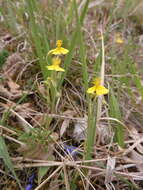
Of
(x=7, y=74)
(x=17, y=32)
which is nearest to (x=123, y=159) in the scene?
(x=7, y=74)

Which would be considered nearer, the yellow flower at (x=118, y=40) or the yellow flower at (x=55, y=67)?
the yellow flower at (x=55, y=67)

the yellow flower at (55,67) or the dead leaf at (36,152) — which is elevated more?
the yellow flower at (55,67)

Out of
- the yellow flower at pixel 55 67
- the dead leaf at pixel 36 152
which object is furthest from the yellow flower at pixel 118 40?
the dead leaf at pixel 36 152

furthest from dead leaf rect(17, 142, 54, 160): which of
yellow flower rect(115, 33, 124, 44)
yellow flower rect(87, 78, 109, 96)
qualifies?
yellow flower rect(115, 33, 124, 44)

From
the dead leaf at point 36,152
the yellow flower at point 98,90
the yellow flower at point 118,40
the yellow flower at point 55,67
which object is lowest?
the dead leaf at point 36,152

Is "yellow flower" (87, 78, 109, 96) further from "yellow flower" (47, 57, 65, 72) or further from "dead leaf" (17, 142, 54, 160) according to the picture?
"dead leaf" (17, 142, 54, 160)

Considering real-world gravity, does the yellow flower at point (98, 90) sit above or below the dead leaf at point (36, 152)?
above

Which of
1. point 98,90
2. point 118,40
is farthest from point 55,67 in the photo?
point 118,40

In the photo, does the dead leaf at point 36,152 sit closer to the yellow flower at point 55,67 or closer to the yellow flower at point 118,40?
the yellow flower at point 55,67

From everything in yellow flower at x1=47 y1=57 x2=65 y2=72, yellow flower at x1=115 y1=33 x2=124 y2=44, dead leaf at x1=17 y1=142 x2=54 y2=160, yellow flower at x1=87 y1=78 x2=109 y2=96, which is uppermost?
yellow flower at x1=115 y1=33 x2=124 y2=44

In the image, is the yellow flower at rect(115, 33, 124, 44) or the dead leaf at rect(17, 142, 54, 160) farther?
the yellow flower at rect(115, 33, 124, 44)

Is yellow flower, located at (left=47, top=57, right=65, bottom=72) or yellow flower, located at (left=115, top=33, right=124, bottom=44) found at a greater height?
yellow flower, located at (left=115, top=33, right=124, bottom=44)

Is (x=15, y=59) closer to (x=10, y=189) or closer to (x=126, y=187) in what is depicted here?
(x=10, y=189)
